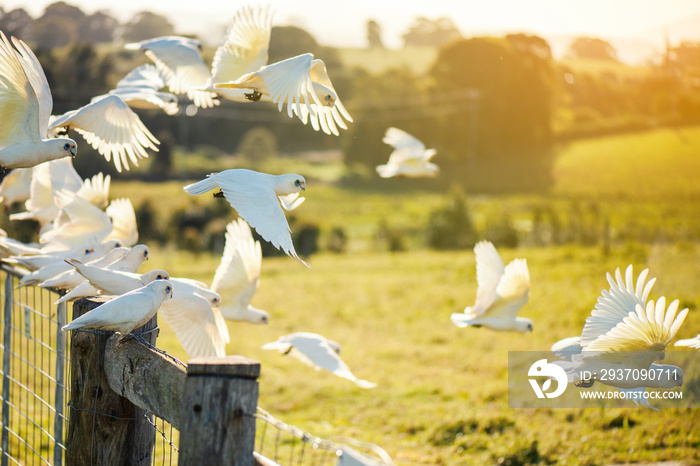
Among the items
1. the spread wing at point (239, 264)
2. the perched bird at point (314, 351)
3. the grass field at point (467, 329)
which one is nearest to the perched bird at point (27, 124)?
the spread wing at point (239, 264)

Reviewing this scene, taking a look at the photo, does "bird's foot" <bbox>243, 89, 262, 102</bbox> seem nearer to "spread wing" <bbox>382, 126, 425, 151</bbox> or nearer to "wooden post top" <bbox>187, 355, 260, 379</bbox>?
"wooden post top" <bbox>187, 355, 260, 379</bbox>

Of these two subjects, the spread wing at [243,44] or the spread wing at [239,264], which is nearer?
the spread wing at [243,44]

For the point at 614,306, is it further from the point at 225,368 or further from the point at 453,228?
the point at 453,228

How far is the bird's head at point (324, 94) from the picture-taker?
2.44 metres

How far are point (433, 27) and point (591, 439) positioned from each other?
54.7ft

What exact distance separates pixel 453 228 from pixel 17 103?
11.3m

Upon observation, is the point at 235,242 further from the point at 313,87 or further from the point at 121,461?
the point at 121,461

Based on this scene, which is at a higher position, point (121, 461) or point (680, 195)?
point (680, 195)

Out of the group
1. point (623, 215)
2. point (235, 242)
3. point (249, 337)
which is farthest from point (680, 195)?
point (235, 242)

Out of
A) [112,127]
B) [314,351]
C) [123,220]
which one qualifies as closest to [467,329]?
[314,351]

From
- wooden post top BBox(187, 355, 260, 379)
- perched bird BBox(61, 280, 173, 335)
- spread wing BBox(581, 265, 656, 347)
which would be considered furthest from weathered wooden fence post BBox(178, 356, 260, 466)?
spread wing BBox(581, 265, 656, 347)

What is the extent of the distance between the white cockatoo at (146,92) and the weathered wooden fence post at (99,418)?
127 cm

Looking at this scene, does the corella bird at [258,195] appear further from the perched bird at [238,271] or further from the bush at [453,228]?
the bush at [453,228]

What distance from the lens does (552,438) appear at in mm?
4266
